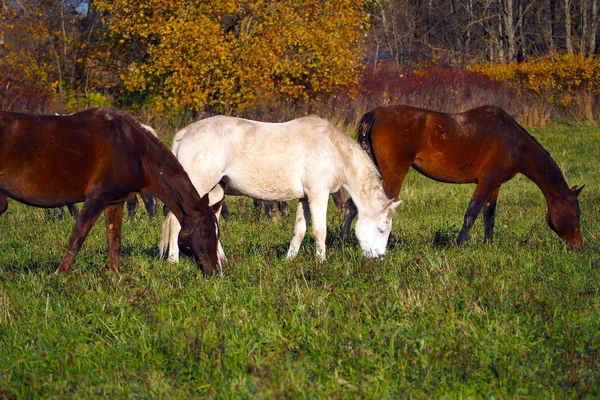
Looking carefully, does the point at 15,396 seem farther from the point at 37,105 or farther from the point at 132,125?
the point at 37,105

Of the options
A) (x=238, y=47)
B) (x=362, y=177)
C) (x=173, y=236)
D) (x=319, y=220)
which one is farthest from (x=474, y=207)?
(x=238, y=47)

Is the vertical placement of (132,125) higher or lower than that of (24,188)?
higher

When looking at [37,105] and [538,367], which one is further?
[37,105]

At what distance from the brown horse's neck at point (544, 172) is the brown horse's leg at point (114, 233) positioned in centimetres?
505

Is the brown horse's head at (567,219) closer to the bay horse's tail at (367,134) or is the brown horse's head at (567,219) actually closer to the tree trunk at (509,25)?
the bay horse's tail at (367,134)

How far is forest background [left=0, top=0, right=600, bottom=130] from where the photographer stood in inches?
882

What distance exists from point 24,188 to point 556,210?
6020mm

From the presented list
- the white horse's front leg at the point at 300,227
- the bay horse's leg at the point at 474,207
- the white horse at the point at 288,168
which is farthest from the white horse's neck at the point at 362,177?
Result: the bay horse's leg at the point at 474,207

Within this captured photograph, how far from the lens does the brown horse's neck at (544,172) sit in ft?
32.5

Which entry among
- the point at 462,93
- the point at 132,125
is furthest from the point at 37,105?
the point at 132,125

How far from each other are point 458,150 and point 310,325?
5170 millimetres

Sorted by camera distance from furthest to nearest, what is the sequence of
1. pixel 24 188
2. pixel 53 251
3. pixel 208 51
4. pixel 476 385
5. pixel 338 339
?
pixel 208 51, pixel 53 251, pixel 24 188, pixel 338 339, pixel 476 385

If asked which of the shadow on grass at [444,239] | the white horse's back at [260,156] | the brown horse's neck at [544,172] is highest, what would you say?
the white horse's back at [260,156]

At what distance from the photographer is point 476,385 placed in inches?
180
